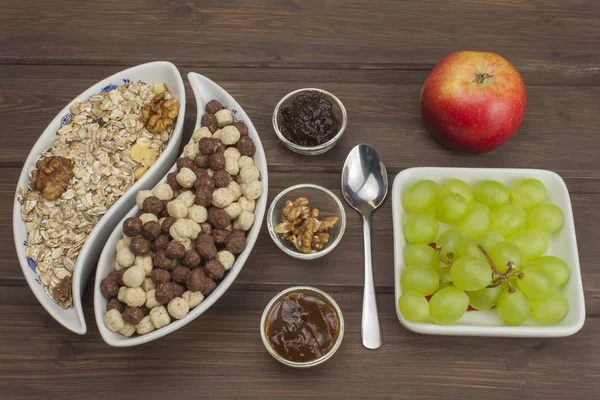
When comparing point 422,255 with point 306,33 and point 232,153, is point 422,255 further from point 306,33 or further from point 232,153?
point 306,33

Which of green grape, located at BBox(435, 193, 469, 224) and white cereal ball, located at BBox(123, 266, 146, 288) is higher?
green grape, located at BBox(435, 193, 469, 224)

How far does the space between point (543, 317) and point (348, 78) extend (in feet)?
1.85

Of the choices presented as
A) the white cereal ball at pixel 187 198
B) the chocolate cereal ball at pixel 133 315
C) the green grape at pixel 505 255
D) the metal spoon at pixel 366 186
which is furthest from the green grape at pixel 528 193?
the chocolate cereal ball at pixel 133 315

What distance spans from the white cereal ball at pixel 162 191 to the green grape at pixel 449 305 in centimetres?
45

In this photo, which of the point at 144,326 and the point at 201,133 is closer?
the point at 144,326

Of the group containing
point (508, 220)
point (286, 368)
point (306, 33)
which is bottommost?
point (286, 368)

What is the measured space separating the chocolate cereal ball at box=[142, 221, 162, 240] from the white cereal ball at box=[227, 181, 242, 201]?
129mm

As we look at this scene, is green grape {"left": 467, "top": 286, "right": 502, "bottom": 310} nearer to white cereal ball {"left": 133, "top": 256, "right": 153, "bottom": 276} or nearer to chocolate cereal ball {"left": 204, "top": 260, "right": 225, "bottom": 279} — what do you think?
chocolate cereal ball {"left": 204, "top": 260, "right": 225, "bottom": 279}

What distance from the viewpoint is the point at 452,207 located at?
3.04 ft

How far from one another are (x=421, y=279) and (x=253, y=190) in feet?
0.98

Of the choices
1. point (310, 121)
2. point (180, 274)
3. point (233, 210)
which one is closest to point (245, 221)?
point (233, 210)

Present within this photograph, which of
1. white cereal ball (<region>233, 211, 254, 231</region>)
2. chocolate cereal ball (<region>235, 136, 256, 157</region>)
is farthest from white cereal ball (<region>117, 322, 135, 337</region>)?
chocolate cereal ball (<region>235, 136, 256, 157</region>)

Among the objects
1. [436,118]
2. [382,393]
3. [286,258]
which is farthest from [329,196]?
[382,393]

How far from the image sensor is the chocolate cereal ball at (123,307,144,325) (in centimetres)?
86
